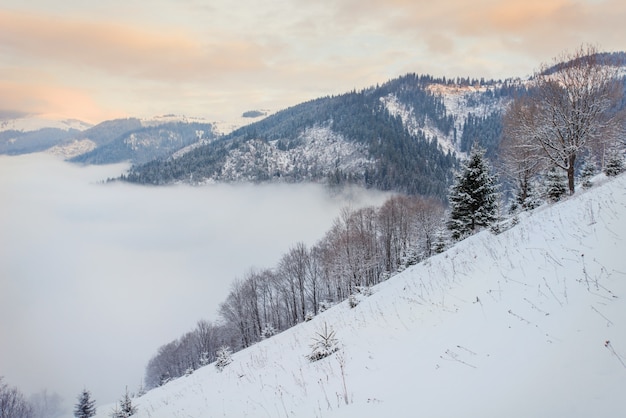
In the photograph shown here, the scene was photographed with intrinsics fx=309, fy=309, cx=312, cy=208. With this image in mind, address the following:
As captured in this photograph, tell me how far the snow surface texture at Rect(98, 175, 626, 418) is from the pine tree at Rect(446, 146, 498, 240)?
19631 mm

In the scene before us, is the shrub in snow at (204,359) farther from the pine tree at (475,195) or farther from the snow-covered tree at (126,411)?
the pine tree at (475,195)

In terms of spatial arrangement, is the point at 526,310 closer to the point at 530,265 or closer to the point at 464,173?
the point at 530,265

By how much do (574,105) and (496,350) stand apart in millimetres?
20958

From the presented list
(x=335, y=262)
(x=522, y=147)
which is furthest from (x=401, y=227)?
(x=522, y=147)

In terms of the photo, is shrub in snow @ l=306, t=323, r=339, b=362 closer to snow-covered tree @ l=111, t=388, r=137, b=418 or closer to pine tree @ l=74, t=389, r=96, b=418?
snow-covered tree @ l=111, t=388, r=137, b=418

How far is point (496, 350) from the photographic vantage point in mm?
4555

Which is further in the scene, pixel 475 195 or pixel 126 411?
pixel 475 195

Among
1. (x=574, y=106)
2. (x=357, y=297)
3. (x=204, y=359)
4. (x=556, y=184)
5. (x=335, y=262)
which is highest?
(x=574, y=106)

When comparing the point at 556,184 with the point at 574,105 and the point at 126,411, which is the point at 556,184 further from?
the point at 126,411

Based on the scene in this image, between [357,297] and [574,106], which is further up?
[574,106]

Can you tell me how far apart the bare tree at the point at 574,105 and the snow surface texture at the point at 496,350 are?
12.3 m

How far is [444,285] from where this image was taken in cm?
927

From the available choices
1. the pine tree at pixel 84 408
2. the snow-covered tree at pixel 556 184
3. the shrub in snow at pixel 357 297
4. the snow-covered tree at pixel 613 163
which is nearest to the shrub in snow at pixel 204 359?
the pine tree at pixel 84 408

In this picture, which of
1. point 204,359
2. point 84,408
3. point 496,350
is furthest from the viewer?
point 204,359
